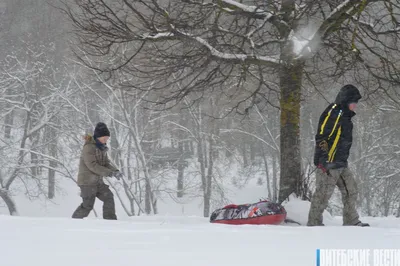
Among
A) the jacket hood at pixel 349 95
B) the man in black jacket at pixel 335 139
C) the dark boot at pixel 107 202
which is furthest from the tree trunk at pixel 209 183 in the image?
the jacket hood at pixel 349 95

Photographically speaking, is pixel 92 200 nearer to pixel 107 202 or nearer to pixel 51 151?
pixel 107 202

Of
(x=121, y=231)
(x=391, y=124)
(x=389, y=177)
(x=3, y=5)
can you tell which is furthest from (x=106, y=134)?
(x=3, y=5)

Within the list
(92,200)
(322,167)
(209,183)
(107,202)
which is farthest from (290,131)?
(209,183)

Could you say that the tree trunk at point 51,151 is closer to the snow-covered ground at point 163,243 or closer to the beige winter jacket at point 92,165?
the beige winter jacket at point 92,165

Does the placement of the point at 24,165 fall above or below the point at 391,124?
below

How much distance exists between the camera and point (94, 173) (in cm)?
717

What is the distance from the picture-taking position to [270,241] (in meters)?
4.28

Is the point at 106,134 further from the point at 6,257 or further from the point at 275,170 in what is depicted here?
the point at 275,170

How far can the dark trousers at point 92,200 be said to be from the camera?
7.14 m

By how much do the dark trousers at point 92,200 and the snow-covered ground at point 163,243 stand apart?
186cm

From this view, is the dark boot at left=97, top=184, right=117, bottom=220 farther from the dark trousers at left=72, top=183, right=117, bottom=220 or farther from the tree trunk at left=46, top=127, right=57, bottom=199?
the tree trunk at left=46, top=127, right=57, bottom=199

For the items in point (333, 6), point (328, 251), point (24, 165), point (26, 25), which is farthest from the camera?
point (26, 25)

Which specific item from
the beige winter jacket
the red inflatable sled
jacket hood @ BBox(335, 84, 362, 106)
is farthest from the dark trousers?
jacket hood @ BBox(335, 84, 362, 106)

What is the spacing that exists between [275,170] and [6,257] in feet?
96.7
